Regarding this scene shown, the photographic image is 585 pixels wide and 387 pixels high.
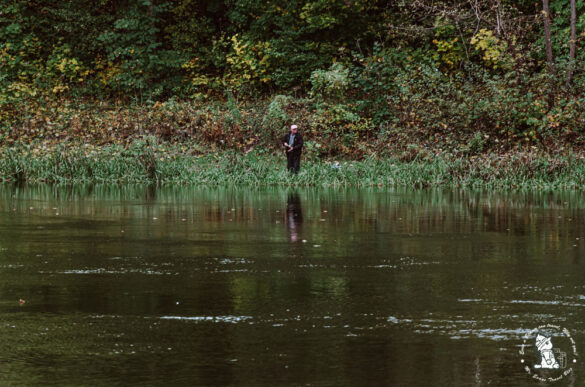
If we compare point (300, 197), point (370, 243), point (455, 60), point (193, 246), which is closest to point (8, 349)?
point (193, 246)

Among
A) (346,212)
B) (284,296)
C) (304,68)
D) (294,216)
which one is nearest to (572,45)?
(304,68)

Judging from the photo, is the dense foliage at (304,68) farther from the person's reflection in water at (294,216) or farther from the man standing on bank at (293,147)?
the person's reflection in water at (294,216)

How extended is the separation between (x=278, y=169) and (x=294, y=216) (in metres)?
14.0

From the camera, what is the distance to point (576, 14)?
42438 mm

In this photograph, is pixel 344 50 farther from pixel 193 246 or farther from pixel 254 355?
pixel 254 355

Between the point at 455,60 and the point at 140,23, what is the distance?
1385 cm

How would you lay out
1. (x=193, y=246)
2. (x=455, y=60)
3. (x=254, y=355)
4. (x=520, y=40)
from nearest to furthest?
(x=254, y=355), (x=193, y=246), (x=520, y=40), (x=455, y=60)

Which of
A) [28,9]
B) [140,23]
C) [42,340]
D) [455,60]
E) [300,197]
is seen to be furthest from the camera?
[28,9]

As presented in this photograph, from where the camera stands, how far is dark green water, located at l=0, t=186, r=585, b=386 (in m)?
7.86

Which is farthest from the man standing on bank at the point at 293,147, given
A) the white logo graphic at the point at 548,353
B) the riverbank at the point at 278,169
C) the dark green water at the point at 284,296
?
the white logo graphic at the point at 548,353

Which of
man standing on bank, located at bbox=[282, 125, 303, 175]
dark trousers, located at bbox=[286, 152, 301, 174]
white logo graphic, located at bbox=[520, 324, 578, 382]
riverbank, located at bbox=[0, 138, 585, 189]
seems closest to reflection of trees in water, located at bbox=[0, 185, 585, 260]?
riverbank, located at bbox=[0, 138, 585, 189]

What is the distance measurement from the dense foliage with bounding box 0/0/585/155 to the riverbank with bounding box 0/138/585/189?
340 cm

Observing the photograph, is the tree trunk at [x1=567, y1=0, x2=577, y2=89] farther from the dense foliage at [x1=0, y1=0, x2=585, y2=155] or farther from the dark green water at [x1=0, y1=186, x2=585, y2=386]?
the dark green water at [x1=0, y1=186, x2=585, y2=386]

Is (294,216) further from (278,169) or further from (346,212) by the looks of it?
(278,169)
